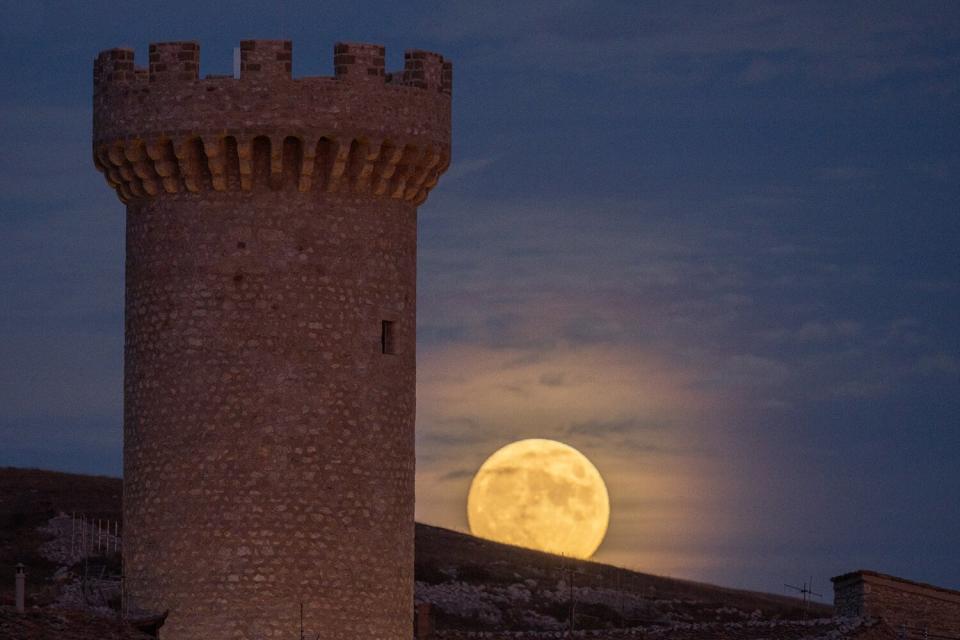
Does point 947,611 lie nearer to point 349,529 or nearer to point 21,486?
point 349,529

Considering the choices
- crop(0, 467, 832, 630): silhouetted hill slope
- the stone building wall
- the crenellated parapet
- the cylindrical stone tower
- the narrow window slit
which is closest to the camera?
the cylindrical stone tower

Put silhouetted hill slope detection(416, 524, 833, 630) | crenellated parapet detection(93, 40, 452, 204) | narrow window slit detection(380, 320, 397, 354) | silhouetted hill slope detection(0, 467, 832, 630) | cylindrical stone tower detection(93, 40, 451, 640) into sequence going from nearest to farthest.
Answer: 1. cylindrical stone tower detection(93, 40, 451, 640)
2. crenellated parapet detection(93, 40, 452, 204)
3. narrow window slit detection(380, 320, 397, 354)
4. silhouetted hill slope detection(0, 467, 832, 630)
5. silhouetted hill slope detection(416, 524, 833, 630)

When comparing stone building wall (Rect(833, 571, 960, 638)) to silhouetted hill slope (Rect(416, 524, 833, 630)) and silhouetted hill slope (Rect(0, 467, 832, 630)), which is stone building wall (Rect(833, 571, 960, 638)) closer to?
silhouetted hill slope (Rect(416, 524, 833, 630))

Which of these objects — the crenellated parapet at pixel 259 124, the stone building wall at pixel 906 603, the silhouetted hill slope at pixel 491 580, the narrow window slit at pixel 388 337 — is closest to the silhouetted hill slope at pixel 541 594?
the silhouetted hill slope at pixel 491 580

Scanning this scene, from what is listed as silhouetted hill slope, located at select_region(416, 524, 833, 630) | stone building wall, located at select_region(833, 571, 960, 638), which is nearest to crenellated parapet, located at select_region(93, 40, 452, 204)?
stone building wall, located at select_region(833, 571, 960, 638)

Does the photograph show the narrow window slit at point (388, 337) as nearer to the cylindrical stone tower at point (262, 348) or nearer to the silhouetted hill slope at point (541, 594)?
the cylindrical stone tower at point (262, 348)

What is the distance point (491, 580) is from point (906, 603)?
32192 mm

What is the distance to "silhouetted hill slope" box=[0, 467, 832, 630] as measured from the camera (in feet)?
229

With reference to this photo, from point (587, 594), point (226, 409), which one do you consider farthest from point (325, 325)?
point (587, 594)

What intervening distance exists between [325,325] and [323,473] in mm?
2191

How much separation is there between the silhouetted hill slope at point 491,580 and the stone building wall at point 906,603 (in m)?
20.8

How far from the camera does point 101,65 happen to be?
30.8 metres

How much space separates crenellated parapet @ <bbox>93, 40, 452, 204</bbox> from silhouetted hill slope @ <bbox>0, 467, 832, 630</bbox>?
31887mm

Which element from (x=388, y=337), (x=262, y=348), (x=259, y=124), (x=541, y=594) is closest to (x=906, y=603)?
(x=388, y=337)
